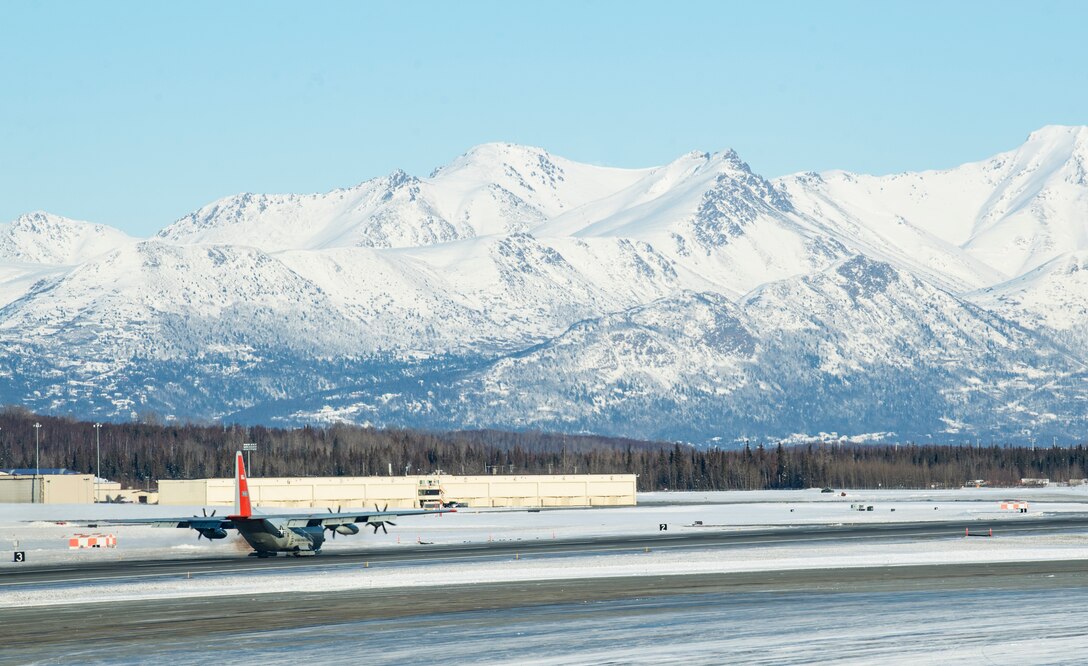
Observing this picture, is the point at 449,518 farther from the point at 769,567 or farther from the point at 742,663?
the point at 742,663

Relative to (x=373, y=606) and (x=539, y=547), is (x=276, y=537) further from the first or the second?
(x=373, y=606)

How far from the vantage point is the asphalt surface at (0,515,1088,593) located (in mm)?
84750

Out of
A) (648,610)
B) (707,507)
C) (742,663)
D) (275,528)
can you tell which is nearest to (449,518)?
(707,507)

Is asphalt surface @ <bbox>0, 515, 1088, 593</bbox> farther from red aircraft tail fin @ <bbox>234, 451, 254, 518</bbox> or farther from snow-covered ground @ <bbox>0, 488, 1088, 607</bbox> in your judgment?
red aircraft tail fin @ <bbox>234, 451, 254, 518</bbox>

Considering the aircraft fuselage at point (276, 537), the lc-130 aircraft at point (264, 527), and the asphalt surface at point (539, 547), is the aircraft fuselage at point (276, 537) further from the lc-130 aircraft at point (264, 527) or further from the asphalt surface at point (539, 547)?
the asphalt surface at point (539, 547)

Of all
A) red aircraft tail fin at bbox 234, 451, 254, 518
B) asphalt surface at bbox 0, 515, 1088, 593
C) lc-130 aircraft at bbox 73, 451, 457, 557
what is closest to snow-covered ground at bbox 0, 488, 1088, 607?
asphalt surface at bbox 0, 515, 1088, 593

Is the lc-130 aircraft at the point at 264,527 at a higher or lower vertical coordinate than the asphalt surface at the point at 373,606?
higher

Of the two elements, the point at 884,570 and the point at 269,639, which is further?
the point at 884,570

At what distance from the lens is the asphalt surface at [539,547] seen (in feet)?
278

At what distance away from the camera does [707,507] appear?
19188cm

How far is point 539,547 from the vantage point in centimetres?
10381

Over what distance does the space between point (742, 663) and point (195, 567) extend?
159 ft

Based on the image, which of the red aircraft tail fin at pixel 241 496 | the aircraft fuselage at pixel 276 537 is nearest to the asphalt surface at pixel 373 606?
the aircraft fuselage at pixel 276 537

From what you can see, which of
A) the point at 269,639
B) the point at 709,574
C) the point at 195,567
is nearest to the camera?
the point at 269,639
